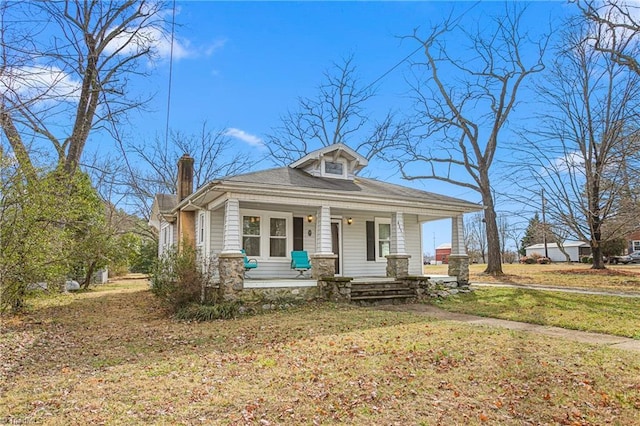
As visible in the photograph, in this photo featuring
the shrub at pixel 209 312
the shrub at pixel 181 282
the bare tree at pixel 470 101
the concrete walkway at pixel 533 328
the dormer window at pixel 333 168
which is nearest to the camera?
the concrete walkway at pixel 533 328

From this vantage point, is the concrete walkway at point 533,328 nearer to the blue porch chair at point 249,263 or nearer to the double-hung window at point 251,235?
the blue porch chair at point 249,263

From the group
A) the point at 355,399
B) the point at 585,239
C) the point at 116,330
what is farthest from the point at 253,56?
the point at 585,239

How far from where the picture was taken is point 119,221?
2414 cm

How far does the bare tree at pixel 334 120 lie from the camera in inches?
1076

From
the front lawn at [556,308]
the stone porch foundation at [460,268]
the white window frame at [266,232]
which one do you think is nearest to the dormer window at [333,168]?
the white window frame at [266,232]

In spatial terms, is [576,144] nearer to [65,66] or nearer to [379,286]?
[379,286]

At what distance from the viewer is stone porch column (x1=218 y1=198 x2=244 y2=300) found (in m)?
9.88

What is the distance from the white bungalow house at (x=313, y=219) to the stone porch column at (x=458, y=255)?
0.11 ft

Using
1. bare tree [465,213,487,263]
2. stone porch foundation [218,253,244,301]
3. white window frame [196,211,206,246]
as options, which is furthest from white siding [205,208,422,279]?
bare tree [465,213,487,263]

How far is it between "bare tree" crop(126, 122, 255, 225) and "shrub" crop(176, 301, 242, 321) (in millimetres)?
18360

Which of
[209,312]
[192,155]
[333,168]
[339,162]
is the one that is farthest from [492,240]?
[192,155]

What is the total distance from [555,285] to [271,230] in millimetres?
10885

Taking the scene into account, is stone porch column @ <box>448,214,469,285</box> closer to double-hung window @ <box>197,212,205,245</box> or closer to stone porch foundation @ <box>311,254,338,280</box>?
stone porch foundation @ <box>311,254,338,280</box>

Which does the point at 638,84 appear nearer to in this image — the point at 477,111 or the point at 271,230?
the point at 477,111
